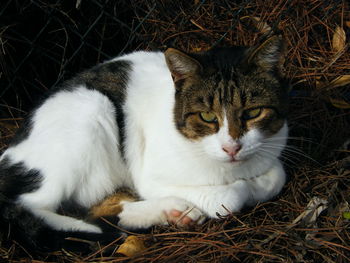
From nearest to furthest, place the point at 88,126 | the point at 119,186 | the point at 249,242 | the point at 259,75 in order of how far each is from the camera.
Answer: the point at 249,242, the point at 259,75, the point at 88,126, the point at 119,186

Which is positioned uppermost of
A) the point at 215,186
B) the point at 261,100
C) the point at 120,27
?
the point at 120,27

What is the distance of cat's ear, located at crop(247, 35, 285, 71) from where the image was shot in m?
2.22

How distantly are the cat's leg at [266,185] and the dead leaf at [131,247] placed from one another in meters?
0.70

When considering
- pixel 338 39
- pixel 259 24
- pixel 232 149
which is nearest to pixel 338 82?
pixel 338 39

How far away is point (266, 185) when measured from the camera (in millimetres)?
2537

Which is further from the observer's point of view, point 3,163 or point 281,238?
point 3,163

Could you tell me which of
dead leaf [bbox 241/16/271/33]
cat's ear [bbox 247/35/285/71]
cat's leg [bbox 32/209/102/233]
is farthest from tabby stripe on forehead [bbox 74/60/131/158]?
dead leaf [bbox 241/16/271/33]

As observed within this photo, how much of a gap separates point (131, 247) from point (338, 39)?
8.15 feet

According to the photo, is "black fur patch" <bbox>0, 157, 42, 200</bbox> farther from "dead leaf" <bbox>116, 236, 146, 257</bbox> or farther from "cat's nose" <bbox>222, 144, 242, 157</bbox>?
"cat's nose" <bbox>222, 144, 242, 157</bbox>

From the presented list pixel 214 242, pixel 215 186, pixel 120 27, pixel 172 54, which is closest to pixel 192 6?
pixel 120 27

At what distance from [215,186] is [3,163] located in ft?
4.25

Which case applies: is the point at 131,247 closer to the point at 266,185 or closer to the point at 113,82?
the point at 266,185

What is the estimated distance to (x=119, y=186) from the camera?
2.75 meters

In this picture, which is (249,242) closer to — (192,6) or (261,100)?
(261,100)
